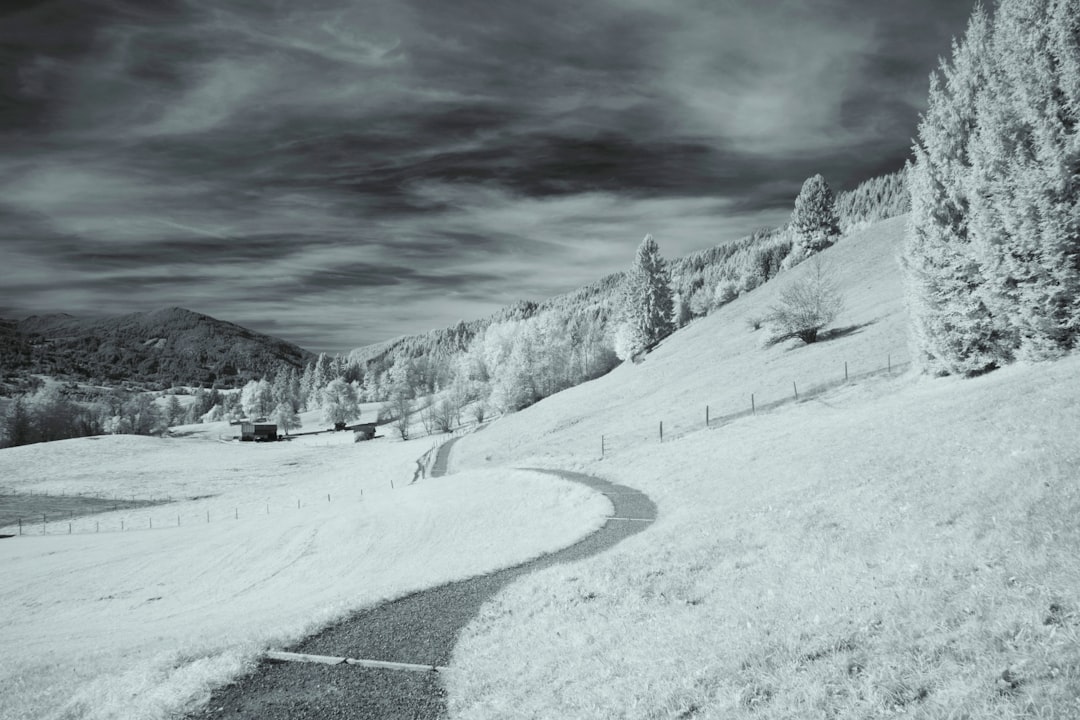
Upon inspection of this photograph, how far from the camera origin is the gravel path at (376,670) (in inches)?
387

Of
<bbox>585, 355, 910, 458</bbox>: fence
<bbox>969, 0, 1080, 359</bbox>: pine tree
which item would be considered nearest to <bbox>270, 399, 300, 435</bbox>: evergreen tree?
<bbox>585, 355, 910, 458</bbox>: fence

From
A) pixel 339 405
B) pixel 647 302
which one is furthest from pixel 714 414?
pixel 339 405

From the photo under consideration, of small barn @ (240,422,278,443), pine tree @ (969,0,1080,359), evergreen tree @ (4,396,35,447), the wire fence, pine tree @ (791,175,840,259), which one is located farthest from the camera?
small barn @ (240,422,278,443)

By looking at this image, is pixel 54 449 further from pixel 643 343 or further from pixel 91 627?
pixel 643 343

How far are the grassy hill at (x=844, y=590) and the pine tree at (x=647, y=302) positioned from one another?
62.0 metres

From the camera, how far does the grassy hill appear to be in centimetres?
651

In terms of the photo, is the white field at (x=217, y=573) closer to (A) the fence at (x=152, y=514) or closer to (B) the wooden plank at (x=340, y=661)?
(A) the fence at (x=152, y=514)

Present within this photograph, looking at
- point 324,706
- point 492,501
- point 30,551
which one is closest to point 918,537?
point 324,706

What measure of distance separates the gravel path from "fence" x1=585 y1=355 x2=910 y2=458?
25383mm

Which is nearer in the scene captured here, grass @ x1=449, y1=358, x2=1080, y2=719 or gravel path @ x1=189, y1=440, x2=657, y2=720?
grass @ x1=449, y1=358, x2=1080, y2=719

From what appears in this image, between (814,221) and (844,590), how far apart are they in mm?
96548

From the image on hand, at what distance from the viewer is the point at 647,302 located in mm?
88812

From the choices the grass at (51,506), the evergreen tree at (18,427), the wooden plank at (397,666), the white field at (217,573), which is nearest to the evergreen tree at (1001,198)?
the white field at (217,573)

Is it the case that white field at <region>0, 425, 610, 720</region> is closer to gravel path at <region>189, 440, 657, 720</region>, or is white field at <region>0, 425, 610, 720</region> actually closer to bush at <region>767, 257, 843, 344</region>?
gravel path at <region>189, 440, 657, 720</region>
